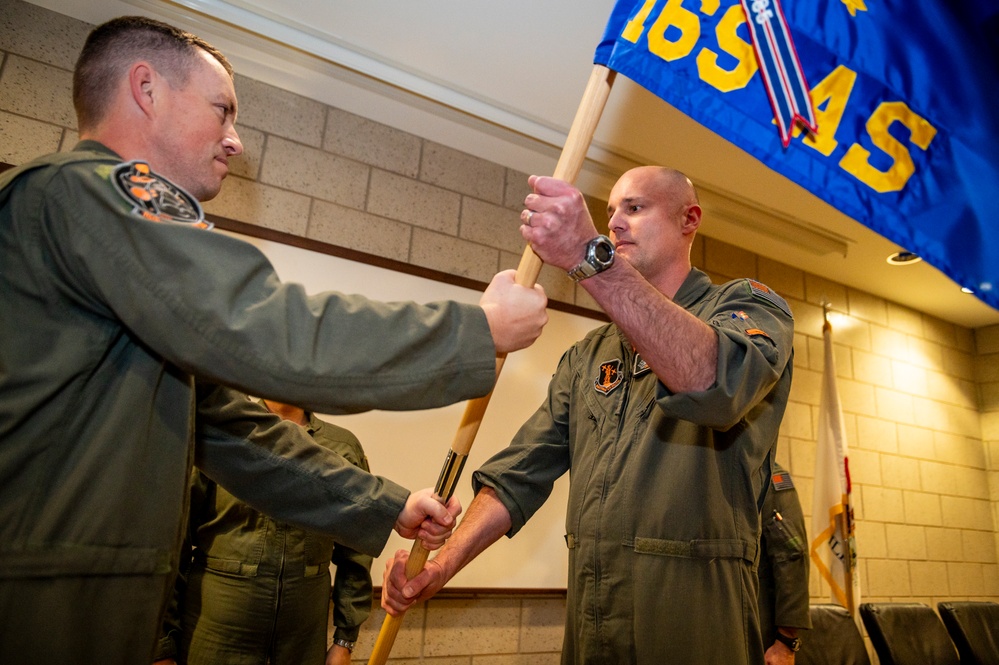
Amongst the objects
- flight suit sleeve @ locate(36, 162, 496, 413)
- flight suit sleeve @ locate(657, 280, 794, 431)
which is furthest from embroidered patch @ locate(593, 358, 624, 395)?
flight suit sleeve @ locate(36, 162, 496, 413)

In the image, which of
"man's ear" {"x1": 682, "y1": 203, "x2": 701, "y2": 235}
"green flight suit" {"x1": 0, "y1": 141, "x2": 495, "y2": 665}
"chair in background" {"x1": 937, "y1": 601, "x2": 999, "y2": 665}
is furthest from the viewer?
"chair in background" {"x1": 937, "y1": 601, "x2": 999, "y2": 665}

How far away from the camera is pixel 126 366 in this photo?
1.00 meters

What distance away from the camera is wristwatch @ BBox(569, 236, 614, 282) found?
4.07 ft

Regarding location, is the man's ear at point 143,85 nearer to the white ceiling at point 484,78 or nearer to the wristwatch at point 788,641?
the white ceiling at point 484,78

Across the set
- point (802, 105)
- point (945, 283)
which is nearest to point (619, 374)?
point (802, 105)

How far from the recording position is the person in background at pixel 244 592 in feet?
7.29

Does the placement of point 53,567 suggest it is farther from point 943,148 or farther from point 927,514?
point 927,514

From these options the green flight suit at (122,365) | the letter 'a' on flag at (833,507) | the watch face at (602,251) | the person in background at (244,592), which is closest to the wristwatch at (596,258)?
the watch face at (602,251)

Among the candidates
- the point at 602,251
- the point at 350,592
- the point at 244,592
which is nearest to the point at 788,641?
the point at 350,592

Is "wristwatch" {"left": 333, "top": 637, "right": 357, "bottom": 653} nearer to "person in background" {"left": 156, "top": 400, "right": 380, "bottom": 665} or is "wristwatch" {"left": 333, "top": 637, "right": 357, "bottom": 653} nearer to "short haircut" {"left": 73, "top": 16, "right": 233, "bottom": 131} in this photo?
"person in background" {"left": 156, "top": 400, "right": 380, "bottom": 665}

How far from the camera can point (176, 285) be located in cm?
92

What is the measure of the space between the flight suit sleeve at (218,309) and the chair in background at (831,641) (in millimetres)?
2942

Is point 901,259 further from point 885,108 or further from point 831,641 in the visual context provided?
point 885,108

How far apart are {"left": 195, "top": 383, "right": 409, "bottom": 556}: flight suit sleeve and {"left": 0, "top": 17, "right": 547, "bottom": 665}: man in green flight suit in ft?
0.95
